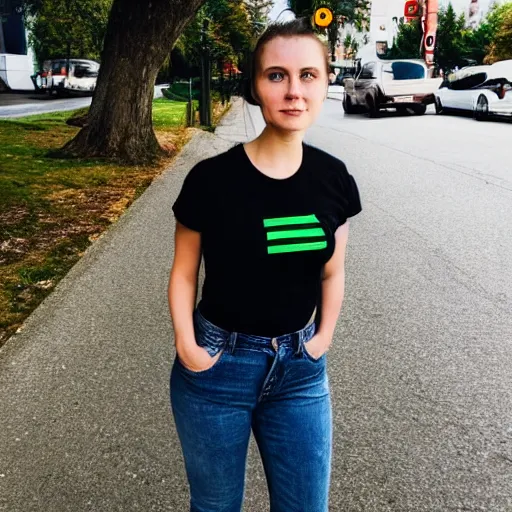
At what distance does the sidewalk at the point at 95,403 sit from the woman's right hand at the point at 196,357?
114 cm

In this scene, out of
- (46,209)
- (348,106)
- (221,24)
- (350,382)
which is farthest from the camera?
(221,24)

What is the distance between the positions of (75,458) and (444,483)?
1562mm

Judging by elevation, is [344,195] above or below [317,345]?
above

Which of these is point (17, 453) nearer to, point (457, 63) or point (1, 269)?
point (1, 269)

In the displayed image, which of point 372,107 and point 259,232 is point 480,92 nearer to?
point 372,107

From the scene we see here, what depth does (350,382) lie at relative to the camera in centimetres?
355

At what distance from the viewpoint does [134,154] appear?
38.0 feet

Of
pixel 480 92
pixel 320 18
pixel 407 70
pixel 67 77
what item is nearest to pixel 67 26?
pixel 67 77

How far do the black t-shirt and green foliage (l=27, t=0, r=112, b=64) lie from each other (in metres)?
31.0

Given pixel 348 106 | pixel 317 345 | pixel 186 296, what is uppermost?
pixel 186 296

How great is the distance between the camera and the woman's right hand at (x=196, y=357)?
1.60m

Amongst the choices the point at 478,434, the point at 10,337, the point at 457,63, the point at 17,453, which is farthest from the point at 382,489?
the point at 457,63

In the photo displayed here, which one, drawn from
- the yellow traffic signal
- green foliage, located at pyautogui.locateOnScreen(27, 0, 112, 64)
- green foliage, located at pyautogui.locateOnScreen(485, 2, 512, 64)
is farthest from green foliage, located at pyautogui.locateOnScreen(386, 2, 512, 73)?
the yellow traffic signal

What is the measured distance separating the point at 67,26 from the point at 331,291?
3762 centimetres
